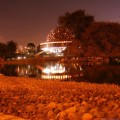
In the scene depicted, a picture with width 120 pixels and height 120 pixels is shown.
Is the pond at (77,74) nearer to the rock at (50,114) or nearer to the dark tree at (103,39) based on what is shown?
the dark tree at (103,39)

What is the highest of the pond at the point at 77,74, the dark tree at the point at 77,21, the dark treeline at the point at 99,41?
the dark tree at the point at 77,21

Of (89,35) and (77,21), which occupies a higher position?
(77,21)

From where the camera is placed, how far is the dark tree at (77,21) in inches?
2344

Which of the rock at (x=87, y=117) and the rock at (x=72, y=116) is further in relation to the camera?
the rock at (x=72, y=116)

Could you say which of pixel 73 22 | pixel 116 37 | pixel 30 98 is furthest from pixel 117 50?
pixel 30 98

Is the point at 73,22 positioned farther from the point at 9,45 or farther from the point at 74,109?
the point at 74,109

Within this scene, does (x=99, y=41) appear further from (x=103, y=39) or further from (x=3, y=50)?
(x=3, y=50)

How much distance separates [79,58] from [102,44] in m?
10.4

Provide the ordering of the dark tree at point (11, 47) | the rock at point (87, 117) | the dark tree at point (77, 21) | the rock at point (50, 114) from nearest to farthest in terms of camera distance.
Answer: the rock at point (87, 117) < the rock at point (50, 114) < the dark tree at point (77, 21) < the dark tree at point (11, 47)

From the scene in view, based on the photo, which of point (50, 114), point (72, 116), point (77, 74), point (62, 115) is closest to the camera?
point (72, 116)

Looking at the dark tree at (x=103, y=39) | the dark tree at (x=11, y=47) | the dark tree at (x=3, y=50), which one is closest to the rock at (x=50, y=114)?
the dark tree at (x=103, y=39)

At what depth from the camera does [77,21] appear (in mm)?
59719

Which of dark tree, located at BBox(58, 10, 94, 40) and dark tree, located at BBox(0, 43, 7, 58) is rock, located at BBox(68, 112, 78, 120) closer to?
dark tree, located at BBox(58, 10, 94, 40)

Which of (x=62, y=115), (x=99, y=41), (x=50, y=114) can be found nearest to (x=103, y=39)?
(x=99, y=41)
